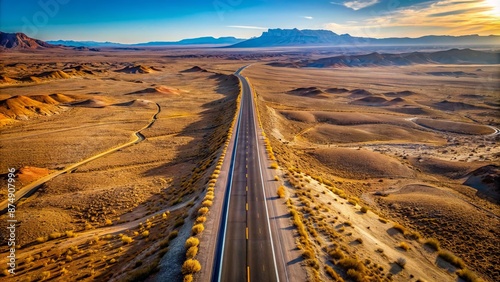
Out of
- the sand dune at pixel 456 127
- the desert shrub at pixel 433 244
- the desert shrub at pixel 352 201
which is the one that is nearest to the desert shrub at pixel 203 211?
the desert shrub at pixel 352 201

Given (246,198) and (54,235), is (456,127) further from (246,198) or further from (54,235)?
(54,235)

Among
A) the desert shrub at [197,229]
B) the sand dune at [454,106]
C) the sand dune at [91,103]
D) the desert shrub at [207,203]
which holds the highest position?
the sand dune at [91,103]

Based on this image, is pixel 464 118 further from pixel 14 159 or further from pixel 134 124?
pixel 14 159

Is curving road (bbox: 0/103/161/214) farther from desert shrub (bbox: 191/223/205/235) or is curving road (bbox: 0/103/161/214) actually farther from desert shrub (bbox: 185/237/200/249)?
A: desert shrub (bbox: 185/237/200/249)

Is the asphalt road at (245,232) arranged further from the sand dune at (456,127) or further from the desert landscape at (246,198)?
the sand dune at (456,127)

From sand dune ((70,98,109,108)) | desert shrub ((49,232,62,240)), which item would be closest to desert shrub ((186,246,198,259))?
desert shrub ((49,232,62,240))
